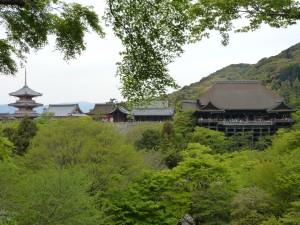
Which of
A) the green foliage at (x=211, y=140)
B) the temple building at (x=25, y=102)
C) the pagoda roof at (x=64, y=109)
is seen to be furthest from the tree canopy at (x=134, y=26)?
the pagoda roof at (x=64, y=109)

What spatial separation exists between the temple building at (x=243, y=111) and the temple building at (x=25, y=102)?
19.0 meters

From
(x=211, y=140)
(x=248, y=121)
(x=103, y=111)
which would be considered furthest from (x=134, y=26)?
(x=103, y=111)

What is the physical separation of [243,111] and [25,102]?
84.1 ft

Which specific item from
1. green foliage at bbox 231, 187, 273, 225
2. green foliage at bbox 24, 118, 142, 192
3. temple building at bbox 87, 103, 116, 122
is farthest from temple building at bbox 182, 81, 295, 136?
green foliage at bbox 231, 187, 273, 225

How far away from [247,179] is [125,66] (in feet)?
45.2

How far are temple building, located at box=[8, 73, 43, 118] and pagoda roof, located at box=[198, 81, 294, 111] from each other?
67.7ft

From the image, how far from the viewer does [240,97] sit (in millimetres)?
37031

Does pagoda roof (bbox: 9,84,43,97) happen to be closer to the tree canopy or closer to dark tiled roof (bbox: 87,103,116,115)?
dark tiled roof (bbox: 87,103,116,115)

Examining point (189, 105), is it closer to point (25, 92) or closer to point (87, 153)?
point (25, 92)

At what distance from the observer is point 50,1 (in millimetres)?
3852

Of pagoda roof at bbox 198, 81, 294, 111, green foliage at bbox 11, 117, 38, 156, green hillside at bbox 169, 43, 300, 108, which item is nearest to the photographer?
green foliage at bbox 11, 117, 38, 156

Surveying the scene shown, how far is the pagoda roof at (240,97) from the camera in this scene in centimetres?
3519

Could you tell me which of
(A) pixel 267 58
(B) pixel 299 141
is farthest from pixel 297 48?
(B) pixel 299 141

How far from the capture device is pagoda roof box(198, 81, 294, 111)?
3519cm
